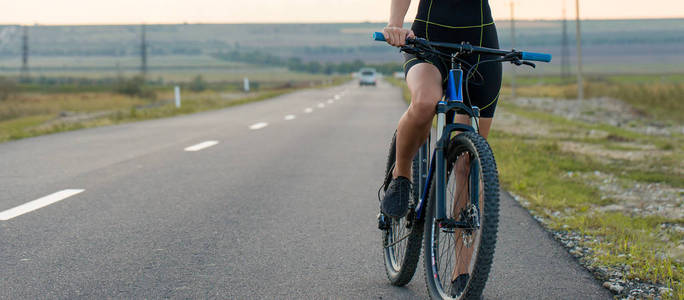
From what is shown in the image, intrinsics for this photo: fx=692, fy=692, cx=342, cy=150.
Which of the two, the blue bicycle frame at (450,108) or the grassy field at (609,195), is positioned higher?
the blue bicycle frame at (450,108)

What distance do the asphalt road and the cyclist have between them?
0.55 meters

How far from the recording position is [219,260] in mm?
3863

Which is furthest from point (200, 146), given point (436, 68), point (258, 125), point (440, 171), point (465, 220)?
point (465, 220)

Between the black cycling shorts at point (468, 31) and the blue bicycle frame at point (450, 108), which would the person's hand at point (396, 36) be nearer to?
the blue bicycle frame at point (450, 108)

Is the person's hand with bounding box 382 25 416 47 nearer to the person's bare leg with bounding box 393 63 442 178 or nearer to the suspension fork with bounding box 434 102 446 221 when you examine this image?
the person's bare leg with bounding box 393 63 442 178

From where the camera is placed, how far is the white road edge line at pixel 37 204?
5.11 meters

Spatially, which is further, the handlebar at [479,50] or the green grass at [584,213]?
the green grass at [584,213]

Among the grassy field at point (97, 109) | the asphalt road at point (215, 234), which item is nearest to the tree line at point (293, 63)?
the grassy field at point (97, 109)

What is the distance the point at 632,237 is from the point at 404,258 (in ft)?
6.92

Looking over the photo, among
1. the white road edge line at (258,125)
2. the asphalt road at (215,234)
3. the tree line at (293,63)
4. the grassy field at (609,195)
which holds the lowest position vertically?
the grassy field at (609,195)

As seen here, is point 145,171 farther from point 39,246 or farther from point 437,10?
point 437,10

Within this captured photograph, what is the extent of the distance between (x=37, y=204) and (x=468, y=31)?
3.96 metres

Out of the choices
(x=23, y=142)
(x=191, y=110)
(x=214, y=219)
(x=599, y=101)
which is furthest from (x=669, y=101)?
(x=214, y=219)

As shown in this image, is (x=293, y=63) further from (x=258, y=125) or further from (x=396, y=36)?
(x=396, y=36)
